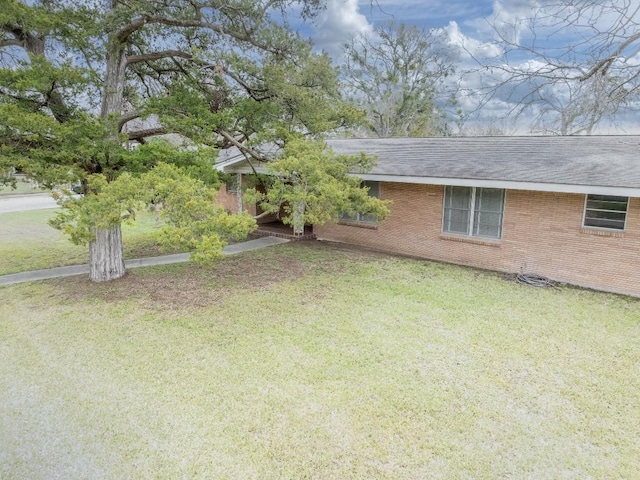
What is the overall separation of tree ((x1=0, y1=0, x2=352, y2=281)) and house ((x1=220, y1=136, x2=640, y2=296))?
12.0ft

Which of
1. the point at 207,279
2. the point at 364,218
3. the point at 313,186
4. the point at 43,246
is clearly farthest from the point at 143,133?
the point at 43,246

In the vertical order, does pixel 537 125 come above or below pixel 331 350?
above

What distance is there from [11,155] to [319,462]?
7.58 m

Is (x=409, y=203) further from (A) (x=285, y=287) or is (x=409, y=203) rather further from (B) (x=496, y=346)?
(B) (x=496, y=346)

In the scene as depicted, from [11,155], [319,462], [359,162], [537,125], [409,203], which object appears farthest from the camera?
[409,203]

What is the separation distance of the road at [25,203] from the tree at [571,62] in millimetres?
27910

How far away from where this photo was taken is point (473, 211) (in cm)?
1128

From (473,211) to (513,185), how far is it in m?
1.74

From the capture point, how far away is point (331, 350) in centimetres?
628

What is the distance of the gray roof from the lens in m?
9.09

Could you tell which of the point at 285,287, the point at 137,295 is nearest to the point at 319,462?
the point at 285,287

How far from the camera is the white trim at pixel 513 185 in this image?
27.4ft

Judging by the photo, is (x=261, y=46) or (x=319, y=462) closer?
(x=319, y=462)

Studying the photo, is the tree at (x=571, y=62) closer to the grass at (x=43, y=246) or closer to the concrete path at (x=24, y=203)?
the grass at (x=43, y=246)
